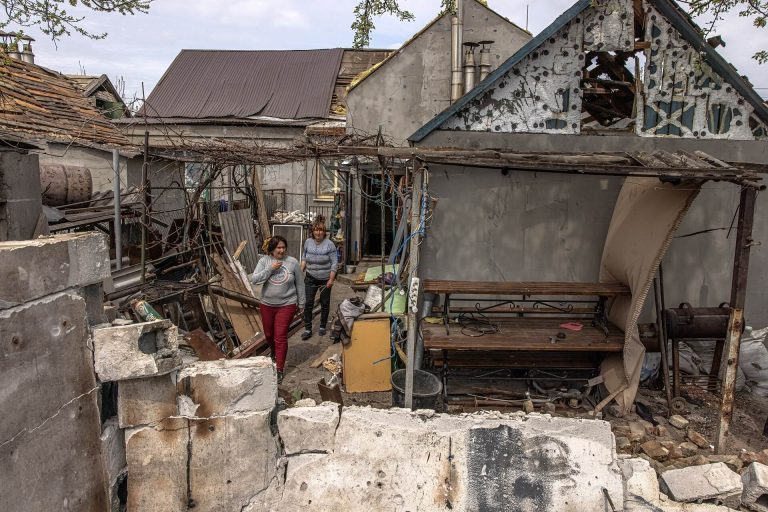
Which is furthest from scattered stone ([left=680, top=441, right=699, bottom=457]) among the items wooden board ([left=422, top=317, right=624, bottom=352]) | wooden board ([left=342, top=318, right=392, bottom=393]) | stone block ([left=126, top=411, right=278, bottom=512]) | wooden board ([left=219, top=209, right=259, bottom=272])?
wooden board ([left=219, top=209, right=259, bottom=272])

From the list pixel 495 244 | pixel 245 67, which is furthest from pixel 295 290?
pixel 245 67

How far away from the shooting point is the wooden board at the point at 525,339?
235 inches

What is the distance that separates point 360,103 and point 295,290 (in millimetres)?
7578

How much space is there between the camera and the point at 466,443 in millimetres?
3539

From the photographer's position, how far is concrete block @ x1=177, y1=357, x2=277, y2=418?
3.38m

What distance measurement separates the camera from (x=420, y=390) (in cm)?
578

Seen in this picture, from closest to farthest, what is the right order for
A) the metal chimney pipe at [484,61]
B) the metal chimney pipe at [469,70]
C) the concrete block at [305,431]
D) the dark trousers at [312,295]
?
1. the concrete block at [305,431]
2. the dark trousers at [312,295]
3. the metal chimney pipe at [469,70]
4. the metal chimney pipe at [484,61]

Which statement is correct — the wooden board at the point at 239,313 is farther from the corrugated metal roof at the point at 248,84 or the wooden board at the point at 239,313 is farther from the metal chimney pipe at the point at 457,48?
the corrugated metal roof at the point at 248,84

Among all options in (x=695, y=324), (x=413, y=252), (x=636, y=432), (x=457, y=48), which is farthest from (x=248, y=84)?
(x=636, y=432)

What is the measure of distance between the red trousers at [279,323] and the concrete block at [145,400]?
10.1 ft

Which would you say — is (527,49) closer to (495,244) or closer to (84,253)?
(495,244)

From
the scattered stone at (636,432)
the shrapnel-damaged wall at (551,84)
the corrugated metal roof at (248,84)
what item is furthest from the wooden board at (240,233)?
the corrugated metal roof at (248,84)

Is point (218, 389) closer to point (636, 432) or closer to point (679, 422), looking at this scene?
point (636, 432)

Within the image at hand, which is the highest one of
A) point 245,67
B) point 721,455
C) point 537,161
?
point 245,67
